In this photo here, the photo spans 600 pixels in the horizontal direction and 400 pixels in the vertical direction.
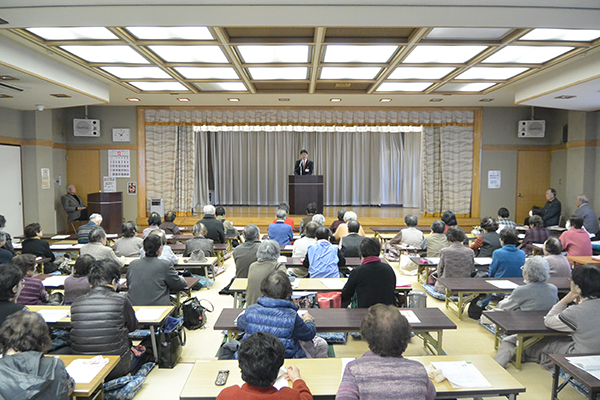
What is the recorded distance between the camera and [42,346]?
2.03m

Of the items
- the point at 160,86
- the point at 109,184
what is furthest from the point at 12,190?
the point at 160,86

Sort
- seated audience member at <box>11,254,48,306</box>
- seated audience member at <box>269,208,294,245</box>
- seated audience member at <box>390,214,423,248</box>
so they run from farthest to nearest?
seated audience member at <box>390,214,423,248</box>, seated audience member at <box>269,208,294,245</box>, seated audience member at <box>11,254,48,306</box>

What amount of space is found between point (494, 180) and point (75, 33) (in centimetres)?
966

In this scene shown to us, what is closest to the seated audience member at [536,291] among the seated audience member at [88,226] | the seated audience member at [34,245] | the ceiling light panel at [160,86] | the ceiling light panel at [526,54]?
the ceiling light panel at [526,54]

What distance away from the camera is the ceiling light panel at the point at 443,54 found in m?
5.28

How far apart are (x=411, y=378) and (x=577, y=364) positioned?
4.74ft

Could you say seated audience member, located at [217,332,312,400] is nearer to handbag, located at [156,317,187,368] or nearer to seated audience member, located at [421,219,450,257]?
handbag, located at [156,317,187,368]

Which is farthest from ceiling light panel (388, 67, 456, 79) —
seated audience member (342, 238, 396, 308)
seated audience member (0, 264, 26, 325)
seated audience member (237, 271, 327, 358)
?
seated audience member (0, 264, 26, 325)

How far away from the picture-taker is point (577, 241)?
5.61 meters

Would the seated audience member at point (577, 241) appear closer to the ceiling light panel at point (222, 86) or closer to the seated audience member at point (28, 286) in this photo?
the ceiling light panel at point (222, 86)

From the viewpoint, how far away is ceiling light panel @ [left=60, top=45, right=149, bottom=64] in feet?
17.4

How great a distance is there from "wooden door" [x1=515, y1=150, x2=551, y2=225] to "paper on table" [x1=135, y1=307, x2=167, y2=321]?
32.4 ft

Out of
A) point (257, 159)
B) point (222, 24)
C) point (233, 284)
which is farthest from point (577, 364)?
point (257, 159)

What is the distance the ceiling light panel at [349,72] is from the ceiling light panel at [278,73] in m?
0.35
